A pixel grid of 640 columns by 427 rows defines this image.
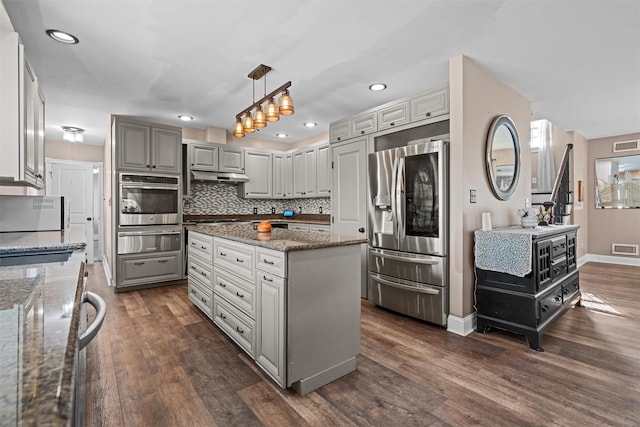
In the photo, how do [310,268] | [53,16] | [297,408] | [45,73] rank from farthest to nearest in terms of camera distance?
[45,73], [53,16], [310,268], [297,408]

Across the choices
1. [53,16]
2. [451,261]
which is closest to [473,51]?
[451,261]

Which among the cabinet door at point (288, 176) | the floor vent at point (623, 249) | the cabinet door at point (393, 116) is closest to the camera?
the cabinet door at point (393, 116)

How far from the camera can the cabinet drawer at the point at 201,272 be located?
2.96 meters

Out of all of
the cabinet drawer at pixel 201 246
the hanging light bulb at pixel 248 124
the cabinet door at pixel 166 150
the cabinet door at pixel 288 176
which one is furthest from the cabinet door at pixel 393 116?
the cabinet door at pixel 166 150

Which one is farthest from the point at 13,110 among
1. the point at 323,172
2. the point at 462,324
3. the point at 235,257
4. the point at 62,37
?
the point at 323,172

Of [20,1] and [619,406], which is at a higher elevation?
[20,1]

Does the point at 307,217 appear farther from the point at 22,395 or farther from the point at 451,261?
the point at 22,395

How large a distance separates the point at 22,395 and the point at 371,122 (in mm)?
3584

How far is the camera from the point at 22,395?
1.29 feet

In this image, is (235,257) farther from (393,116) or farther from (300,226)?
(300,226)

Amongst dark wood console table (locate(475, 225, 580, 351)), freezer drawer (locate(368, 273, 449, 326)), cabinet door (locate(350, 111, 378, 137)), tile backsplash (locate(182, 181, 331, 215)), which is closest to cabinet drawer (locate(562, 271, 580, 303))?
dark wood console table (locate(475, 225, 580, 351))

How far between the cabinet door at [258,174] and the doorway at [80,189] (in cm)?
330

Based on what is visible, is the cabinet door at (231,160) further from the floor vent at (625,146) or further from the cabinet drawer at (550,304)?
the floor vent at (625,146)

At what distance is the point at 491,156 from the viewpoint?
316 centimetres
